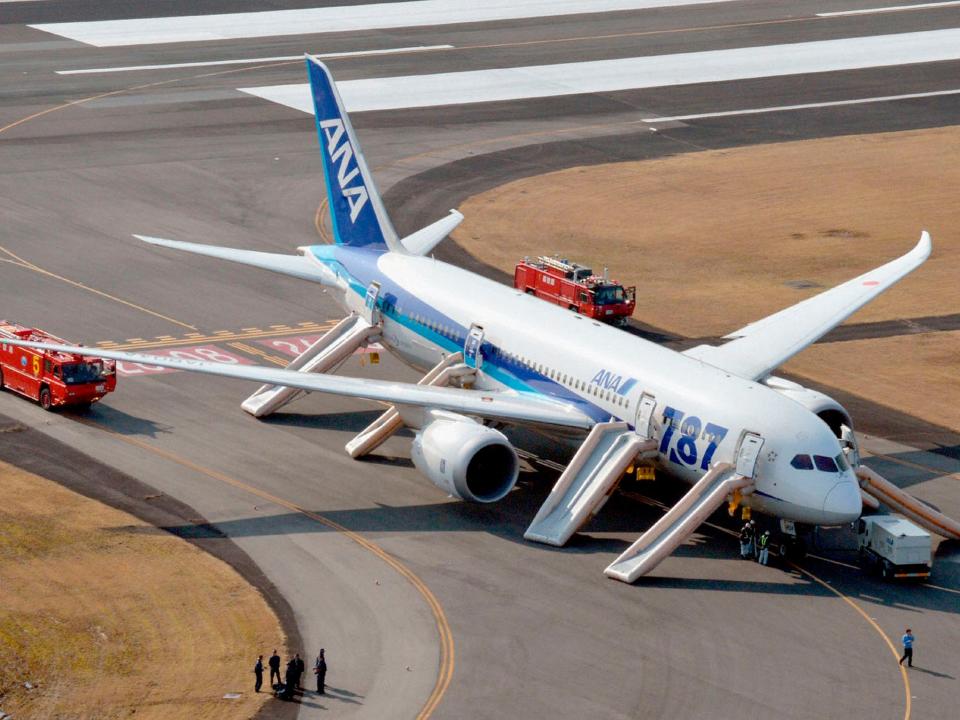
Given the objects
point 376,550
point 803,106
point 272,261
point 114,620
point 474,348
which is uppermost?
point 803,106

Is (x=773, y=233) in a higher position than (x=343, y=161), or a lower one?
lower

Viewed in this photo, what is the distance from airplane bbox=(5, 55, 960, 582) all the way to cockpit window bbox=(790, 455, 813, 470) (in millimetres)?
44

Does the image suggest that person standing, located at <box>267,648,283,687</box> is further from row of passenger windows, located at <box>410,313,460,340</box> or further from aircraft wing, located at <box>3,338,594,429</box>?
row of passenger windows, located at <box>410,313,460,340</box>

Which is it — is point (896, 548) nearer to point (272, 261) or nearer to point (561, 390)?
point (561, 390)

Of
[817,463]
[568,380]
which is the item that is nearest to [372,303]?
[568,380]

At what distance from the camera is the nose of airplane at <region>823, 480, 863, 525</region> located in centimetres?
4734

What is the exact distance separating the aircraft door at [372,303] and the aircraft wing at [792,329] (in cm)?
1240

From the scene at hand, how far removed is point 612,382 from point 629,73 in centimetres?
7834

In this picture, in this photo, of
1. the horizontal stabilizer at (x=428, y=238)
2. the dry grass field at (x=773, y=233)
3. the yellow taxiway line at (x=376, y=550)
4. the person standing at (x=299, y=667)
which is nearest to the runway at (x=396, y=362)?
the yellow taxiway line at (x=376, y=550)

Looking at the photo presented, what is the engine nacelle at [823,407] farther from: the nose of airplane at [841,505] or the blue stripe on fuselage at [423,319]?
the blue stripe on fuselage at [423,319]

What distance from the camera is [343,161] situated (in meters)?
62.9

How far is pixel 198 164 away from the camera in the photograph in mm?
99188

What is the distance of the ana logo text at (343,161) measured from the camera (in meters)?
62.6

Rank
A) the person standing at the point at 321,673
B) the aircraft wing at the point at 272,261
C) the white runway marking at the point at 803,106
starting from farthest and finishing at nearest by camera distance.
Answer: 1. the white runway marking at the point at 803,106
2. the aircraft wing at the point at 272,261
3. the person standing at the point at 321,673
